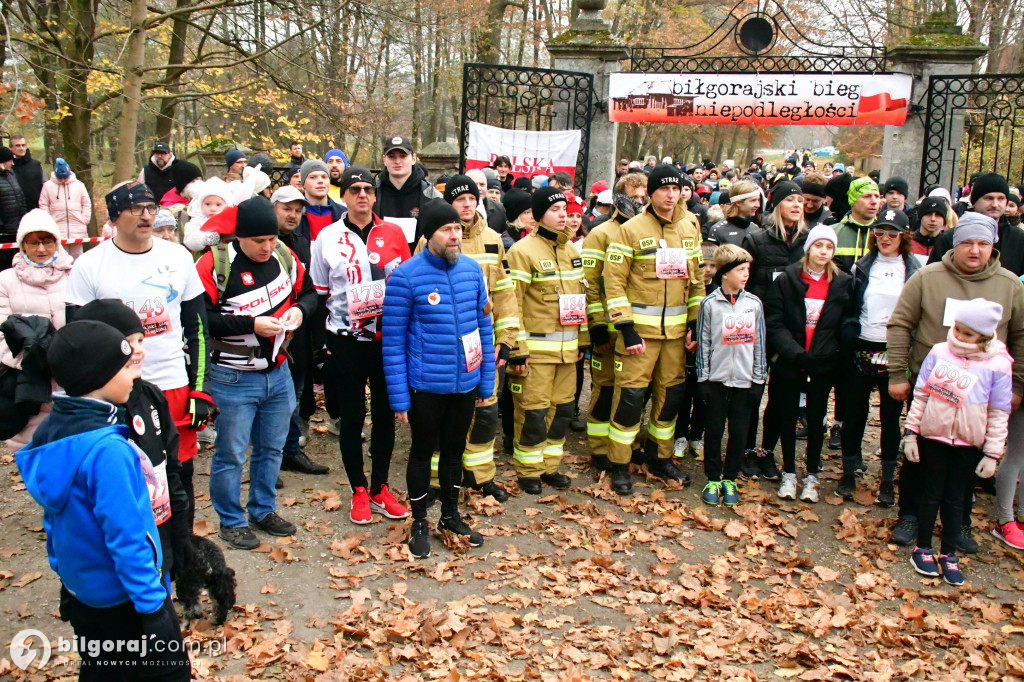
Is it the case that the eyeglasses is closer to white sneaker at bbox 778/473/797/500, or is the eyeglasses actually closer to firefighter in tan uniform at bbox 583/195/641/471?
firefighter in tan uniform at bbox 583/195/641/471

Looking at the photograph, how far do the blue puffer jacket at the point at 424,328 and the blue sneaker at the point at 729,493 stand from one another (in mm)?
2490

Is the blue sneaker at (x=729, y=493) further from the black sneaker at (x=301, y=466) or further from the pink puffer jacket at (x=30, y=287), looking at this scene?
the pink puffer jacket at (x=30, y=287)

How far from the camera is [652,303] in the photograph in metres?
6.64

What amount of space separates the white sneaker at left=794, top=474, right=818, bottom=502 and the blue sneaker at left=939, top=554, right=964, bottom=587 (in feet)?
3.79

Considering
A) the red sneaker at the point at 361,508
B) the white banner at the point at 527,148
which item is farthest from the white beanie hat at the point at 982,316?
the white banner at the point at 527,148

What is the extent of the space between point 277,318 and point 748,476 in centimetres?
411

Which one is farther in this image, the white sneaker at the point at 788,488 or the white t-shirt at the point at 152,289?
the white sneaker at the point at 788,488

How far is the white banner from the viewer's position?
12.4 m

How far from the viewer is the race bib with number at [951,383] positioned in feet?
17.5

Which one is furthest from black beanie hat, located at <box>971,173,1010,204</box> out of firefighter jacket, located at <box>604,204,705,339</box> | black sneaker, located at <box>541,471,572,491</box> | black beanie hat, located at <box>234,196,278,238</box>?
black beanie hat, located at <box>234,196,278,238</box>

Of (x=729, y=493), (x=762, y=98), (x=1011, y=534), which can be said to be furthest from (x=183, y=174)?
(x=762, y=98)

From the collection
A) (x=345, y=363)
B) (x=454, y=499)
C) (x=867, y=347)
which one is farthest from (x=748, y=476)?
(x=345, y=363)

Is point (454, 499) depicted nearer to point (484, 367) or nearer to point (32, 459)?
point (484, 367)

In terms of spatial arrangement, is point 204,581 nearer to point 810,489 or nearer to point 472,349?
point 472,349
